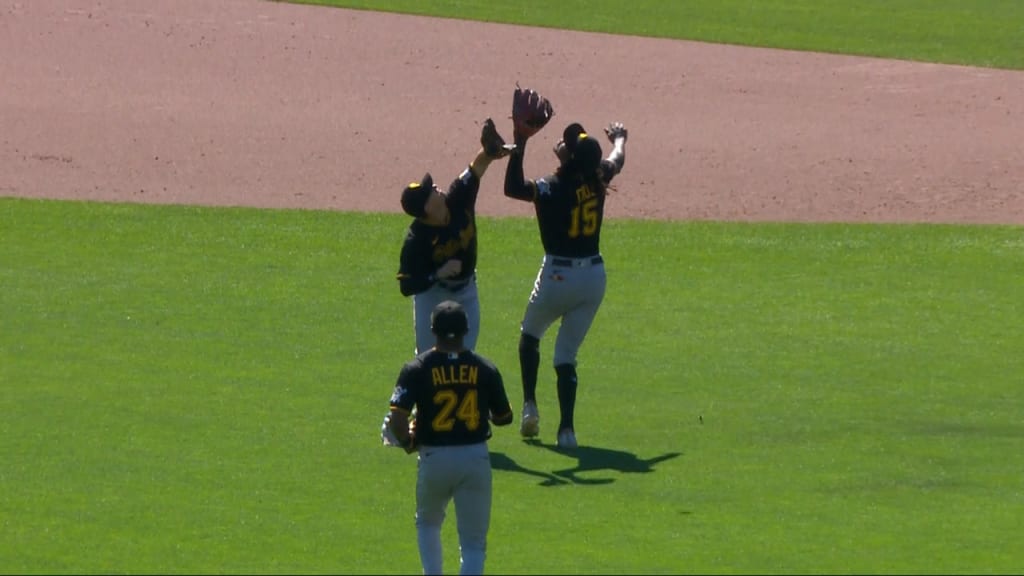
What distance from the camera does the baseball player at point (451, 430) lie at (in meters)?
8.66

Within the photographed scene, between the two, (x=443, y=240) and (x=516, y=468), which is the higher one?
(x=443, y=240)

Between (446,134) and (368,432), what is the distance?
14.1m

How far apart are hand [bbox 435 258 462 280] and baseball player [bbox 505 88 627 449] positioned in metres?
0.72

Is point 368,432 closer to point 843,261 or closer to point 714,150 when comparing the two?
point 843,261

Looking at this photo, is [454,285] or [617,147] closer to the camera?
[454,285]

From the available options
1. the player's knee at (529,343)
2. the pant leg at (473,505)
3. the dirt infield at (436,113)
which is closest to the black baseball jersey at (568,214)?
the player's knee at (529,343)

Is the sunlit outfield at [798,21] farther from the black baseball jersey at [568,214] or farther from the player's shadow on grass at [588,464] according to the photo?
the player's shadow on grass at [588,464]

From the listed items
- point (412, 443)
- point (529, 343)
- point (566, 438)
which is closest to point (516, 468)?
point (566, 438)

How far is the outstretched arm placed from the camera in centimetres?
1185

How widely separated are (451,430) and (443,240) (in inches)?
122

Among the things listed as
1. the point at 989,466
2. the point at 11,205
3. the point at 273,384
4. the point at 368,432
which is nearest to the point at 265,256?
the point at 11,205

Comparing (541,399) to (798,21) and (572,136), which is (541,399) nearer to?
(572,136)

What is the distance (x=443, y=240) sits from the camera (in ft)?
38.0

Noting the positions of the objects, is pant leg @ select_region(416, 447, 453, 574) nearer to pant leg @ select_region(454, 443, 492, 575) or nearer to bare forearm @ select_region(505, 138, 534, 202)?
pant leg @ select_region(454, 443, 492, 575)
